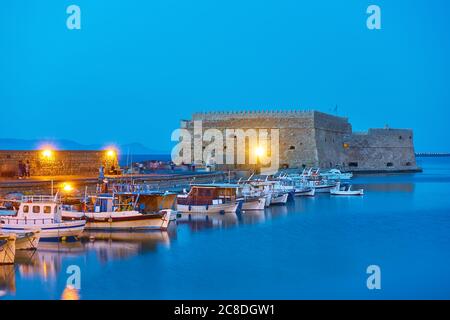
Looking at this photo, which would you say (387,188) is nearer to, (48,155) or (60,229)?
(48,155)

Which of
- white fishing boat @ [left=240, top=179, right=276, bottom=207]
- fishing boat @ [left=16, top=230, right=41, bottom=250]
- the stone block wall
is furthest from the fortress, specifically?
fishing boat @ [left=16, top=230, right=41, bottom=250]

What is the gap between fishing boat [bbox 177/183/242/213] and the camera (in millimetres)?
20000

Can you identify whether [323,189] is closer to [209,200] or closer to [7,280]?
[209,200]

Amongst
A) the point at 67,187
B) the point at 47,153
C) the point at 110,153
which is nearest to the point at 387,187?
the point at 110,153

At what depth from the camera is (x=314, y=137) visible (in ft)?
116

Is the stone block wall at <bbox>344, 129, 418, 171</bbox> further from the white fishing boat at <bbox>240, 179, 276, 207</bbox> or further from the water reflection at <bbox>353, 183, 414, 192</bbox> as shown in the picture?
the white fishing boat at <bbox>240, 179, 276, 207</bbox>

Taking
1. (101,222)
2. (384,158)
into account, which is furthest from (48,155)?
(384,158)

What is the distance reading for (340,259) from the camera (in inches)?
540

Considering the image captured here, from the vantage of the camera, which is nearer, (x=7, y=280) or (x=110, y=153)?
(x=7, y=280)

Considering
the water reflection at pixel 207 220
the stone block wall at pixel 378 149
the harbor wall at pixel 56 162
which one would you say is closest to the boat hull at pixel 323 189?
the harbor wall at pixel 56 162

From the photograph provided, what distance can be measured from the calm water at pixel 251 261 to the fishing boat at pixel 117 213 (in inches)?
15.1

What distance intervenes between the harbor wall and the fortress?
10.8 metres

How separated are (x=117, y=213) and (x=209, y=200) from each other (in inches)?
191

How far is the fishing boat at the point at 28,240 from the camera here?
1309 cm
